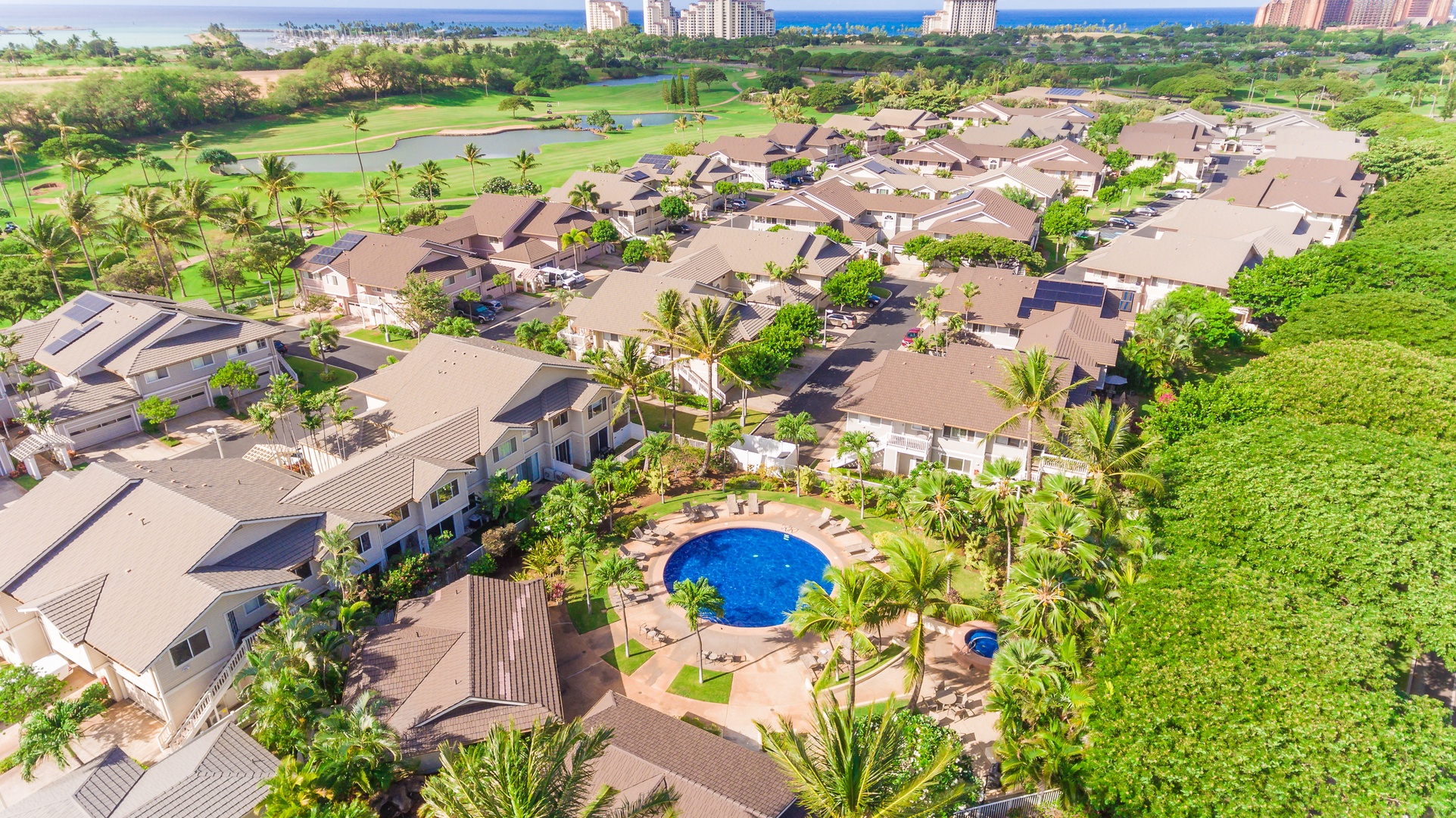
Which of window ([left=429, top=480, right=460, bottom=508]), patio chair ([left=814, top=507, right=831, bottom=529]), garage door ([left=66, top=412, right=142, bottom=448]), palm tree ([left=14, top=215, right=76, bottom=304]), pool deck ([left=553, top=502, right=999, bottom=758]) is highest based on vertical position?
palm tree ([left=14, top=215, right=76, bottom=304])

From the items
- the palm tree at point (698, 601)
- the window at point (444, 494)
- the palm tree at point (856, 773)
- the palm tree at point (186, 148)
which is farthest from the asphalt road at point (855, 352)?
the palm tree at point (186, 148)

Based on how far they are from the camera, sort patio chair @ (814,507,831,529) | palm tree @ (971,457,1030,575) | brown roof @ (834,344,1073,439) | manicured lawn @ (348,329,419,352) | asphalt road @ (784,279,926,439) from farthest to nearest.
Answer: manicured lawn @ (348,329,419,352), asphalt road @ (784,279,926,439), brown roof @ (834,344,1073,439), patio chair @ (814,507,831,529), palm tree @ (971,457,1030,575)

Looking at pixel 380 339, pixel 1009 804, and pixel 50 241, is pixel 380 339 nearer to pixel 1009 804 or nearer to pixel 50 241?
pixel 50 241

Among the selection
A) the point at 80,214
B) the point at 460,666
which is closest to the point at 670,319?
the point at 460,666

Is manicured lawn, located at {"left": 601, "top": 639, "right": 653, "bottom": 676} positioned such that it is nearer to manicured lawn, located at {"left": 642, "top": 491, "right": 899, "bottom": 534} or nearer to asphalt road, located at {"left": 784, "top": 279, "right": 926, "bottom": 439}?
manicured lawn, located at {"left": 642, "top": 491, "right": 899, "bottom": 534}

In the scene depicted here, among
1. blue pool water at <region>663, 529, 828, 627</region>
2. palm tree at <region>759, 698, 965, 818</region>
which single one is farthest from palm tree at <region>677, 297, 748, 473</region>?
palm tree at <region>759, 698, 965, 818</region>

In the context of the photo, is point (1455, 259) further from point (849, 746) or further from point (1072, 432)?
point (849, 746)
